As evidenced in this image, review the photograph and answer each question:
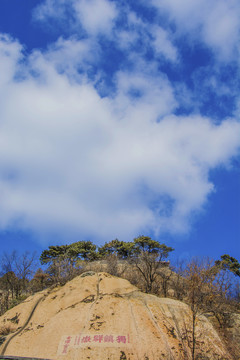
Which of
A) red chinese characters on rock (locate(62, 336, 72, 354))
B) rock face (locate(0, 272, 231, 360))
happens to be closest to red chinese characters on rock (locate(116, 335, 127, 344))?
rock face (locate(0, 272, 231, 360))

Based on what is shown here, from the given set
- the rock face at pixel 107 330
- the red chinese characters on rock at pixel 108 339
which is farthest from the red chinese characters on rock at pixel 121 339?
the red chinese characters on rock at pixel 108 339

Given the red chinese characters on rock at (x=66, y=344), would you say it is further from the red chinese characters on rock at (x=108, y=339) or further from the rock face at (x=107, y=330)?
the red chinese characters on rock at (x=108, y=339)

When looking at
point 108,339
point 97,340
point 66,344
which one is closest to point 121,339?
point 108,339

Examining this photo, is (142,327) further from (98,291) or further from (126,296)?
(98,291)

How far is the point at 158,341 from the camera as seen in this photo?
13.6 m

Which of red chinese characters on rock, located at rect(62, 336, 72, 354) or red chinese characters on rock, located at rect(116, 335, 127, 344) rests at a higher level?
red chinese characters on rock, located at rect(116, 335, 127, 344)

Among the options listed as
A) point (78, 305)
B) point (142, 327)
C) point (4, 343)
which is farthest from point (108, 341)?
point (4, 343)

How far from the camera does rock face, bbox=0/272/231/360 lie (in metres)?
13.0

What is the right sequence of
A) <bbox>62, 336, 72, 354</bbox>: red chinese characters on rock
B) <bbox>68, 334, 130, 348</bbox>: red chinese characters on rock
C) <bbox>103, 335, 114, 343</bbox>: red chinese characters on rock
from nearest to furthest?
<bbox>62, 336, 72, 354</bbox>: red chinese characters on rock, <bbox>68, 334, 130, 348</bbox>: red chinese characters on rock, <bbox>103, 335, 114, 343</bbox>: red chinese characters on rock

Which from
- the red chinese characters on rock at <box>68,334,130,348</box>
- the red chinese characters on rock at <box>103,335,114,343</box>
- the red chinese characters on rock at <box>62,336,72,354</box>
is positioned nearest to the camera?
the red chinese characters on rock at <box>62,336,72,354</box>

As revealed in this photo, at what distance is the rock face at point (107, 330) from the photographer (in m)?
A: 13.0

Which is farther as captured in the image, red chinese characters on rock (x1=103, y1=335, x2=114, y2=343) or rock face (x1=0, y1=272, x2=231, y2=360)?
red chinese characters on rock (x1=103, y1=335, x2=114, y2=343)

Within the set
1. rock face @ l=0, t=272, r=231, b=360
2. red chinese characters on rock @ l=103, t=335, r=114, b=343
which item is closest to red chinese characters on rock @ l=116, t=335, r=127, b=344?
rock face @ l=0, t=272, r=231, b=360

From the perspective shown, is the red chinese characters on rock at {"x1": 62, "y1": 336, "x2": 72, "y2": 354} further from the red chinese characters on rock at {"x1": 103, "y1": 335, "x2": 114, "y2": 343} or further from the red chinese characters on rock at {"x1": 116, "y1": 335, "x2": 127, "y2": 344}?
the red chinese characters on rock at {"x1": 116, "y1": 335, "x2": 127, "y2": 344}
